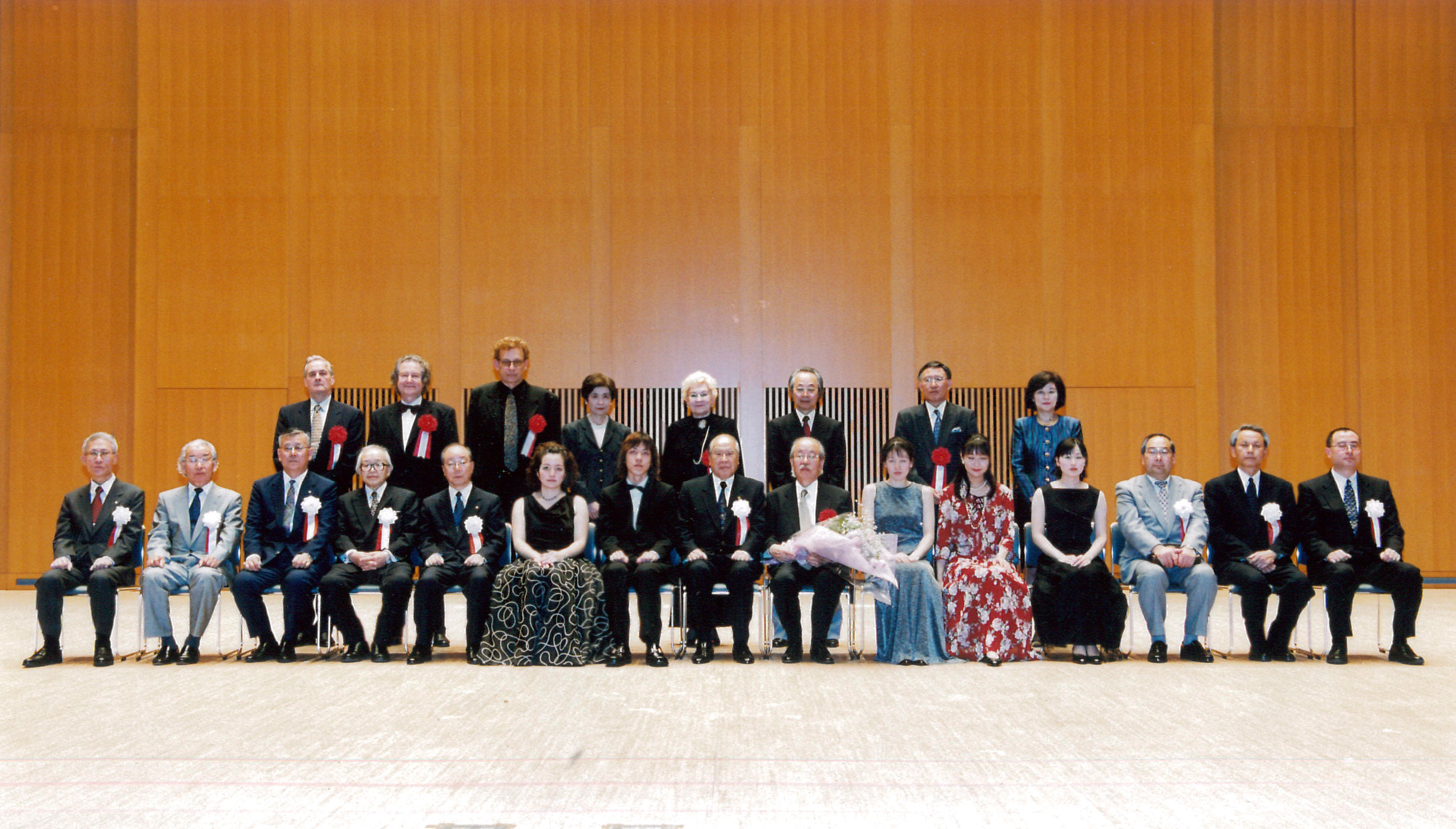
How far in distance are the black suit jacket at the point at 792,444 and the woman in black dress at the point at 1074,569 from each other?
1.00 metres

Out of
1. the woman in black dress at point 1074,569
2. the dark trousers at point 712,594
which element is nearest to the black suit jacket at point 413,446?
the dark trousers at point 712,594

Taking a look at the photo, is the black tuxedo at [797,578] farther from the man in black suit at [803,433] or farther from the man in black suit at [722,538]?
the man in black suit at [803,433]

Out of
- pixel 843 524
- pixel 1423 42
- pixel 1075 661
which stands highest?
pixel 1423 42

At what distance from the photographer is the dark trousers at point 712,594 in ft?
15.7

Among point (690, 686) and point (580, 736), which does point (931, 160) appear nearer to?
point (690, 686)

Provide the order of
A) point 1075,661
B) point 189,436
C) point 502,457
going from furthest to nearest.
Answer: point 189,436, point 502,457, point 1075,661

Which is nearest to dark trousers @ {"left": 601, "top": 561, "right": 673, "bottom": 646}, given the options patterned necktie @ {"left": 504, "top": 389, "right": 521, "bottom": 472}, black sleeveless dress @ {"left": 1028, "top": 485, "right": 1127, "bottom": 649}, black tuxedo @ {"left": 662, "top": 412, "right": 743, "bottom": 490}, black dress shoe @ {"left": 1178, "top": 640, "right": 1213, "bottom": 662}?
black tuxedo @ {"left": 662, "top": 412, "right": 743, "bottom": 490}

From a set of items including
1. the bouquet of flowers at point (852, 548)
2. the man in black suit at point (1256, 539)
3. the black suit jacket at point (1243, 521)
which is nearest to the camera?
the bouquet of flowers at point (852, 548)

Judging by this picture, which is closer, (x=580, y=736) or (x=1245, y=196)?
(x=580, y=736)

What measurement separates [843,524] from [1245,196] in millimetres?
5311

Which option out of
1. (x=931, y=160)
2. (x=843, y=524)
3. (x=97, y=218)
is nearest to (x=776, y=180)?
(x=931, y=160)

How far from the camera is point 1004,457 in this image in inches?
315

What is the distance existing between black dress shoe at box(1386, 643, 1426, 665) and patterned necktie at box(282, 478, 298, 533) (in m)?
1.06

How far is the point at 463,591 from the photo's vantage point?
15.8ft
